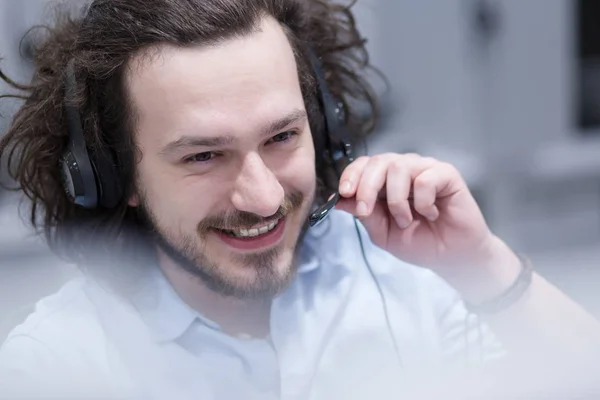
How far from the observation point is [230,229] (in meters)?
0.97

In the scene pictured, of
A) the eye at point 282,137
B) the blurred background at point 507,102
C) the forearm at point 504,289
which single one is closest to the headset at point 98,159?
the eye at point 282,137

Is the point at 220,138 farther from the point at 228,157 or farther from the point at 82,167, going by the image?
the point at 82,167

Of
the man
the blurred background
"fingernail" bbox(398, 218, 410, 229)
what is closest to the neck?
the man

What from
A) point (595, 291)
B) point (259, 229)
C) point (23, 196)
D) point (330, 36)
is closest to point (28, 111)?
point (23, 196)

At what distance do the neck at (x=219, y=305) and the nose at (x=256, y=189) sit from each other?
0.18m

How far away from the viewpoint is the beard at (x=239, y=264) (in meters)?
0.98

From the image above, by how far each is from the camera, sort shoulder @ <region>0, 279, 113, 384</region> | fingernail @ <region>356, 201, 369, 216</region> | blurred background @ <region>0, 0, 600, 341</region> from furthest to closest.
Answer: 1. blurred background @ <region>0, 0, 600, 341</region>
2. fingernail @ <region>356, 201, 369, 216</region>
3. shoulder @ <region>0, 279, 113, 384</region>

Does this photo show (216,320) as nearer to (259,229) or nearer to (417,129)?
(259,229)

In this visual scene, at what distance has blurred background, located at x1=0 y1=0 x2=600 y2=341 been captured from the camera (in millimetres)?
3076

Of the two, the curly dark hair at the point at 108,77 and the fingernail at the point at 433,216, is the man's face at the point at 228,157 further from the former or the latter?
the fingernail at the point at 433,216

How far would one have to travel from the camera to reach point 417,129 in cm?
314

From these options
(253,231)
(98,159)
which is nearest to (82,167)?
(98,159)

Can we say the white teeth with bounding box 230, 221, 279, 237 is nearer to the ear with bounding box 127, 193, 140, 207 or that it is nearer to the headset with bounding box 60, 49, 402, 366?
the headset with bounding box 60, 49, 402, 366

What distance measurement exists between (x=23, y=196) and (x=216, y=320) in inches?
17.3
